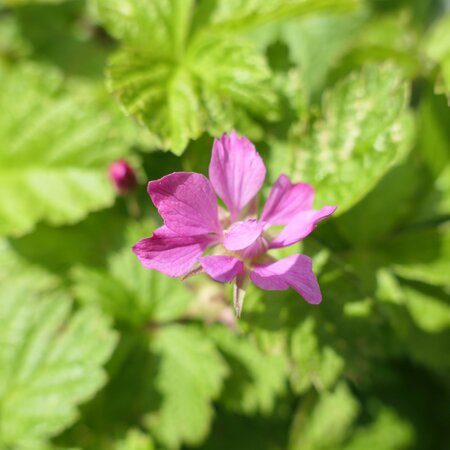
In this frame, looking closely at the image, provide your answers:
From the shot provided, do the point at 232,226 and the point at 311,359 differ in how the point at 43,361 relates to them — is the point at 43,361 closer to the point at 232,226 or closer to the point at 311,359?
the point at 311,359

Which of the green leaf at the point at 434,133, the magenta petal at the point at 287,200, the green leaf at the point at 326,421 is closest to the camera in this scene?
the magenta petal at the point at 287,200

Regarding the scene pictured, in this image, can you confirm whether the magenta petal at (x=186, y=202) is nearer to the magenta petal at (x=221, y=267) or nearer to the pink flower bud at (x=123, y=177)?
the magenta petal at (x=221, y=267)

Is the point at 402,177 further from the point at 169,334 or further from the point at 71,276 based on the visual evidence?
the point at 71,276

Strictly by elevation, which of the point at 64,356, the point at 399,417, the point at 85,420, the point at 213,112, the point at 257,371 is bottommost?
the point at 399,417

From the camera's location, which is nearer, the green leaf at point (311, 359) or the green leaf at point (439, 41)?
the green leaf at point (311, 359)

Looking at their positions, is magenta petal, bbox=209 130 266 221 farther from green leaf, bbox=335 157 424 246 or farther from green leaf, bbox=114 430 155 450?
green leaf, bbox=114 430 155 450

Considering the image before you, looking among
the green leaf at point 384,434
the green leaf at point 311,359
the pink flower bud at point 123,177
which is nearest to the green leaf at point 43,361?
Answer: the pink flower bud at point 123,177

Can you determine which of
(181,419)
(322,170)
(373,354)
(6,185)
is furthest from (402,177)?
(6,185)

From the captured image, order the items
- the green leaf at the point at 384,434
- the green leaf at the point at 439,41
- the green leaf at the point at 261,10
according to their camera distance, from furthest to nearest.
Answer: the green leaf at the point at 384,434, the green leaf at the point at 439,41, the green leaf at the point at 261,10
